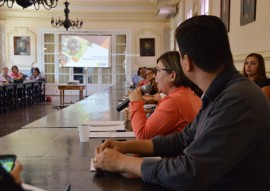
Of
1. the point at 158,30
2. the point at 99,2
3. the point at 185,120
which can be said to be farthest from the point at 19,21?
the point at 185,120

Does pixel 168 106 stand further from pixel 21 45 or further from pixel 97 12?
pixel 21 45

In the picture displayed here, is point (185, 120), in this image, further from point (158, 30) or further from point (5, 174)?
point (158, 30)

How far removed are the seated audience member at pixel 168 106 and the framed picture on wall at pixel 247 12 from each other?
7.87 feet

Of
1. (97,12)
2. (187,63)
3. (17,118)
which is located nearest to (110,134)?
(187,63)

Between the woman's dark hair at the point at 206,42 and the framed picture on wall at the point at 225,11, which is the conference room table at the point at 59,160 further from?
the framed picture on wall at the point at 225,11

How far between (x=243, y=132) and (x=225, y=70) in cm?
21

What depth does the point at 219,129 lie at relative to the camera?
854 millimetres

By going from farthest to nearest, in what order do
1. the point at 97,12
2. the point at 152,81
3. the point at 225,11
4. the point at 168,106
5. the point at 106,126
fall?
the point at 97,12 → the point at 225,11 → the point at 152,81 → the point at 106,126 → the point at 168,106

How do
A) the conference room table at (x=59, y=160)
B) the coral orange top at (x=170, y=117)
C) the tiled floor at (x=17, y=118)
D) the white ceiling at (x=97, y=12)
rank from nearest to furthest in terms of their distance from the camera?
1. the conference room table at (x=59, y=160)
2. the coral orange top at (x=170, y=117)
3. the tiled floor at (x=17, y=118)
4. the white ceiling at (x=97, y=12)

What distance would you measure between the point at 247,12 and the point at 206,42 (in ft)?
11.0

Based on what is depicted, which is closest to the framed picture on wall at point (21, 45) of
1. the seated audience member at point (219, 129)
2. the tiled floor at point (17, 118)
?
the tiled floor at point (17, 118)

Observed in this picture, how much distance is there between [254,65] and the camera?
336cm

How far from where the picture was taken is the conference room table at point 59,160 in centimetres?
109

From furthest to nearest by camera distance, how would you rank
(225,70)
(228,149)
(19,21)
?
(19,21)
(225,70)
(228,149)
